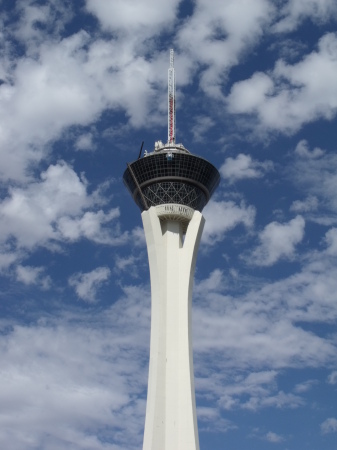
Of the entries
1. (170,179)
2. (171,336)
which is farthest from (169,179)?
(171,336)

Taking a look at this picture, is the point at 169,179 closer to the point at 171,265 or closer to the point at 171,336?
the point at 171,265

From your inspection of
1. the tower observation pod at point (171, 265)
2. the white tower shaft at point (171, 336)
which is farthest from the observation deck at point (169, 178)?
the white tower shaft at point (171, 336)

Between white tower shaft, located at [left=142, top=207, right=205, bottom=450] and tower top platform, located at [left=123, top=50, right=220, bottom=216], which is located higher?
tower top platform, located at [left=123, top=50, right=220, bottom=216]

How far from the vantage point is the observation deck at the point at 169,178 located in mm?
91125

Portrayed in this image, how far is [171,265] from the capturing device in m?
87.0

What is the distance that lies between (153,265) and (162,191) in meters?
11.3

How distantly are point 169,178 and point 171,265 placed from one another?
1300 cm

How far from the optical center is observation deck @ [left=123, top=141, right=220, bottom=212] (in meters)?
91.1

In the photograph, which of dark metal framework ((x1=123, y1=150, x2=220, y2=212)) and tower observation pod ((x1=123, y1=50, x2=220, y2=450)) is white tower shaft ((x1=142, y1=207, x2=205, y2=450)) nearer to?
tower observation pod ((x1=123, y1=50, x2=220, y2=450))

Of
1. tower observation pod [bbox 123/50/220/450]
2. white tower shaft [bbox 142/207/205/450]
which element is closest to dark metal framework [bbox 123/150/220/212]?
tower observation pod [bbox 123/50/220/450]

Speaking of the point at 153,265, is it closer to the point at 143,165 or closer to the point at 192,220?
the point at 192,220

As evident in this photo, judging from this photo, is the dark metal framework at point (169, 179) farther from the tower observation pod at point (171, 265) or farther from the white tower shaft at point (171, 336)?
the white tower shaft at point (171, 336)

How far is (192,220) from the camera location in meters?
89.6

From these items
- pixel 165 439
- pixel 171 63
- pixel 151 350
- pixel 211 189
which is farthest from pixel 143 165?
pixel 165 439
